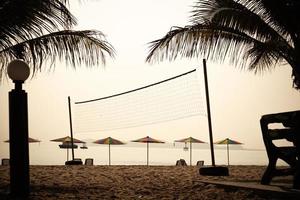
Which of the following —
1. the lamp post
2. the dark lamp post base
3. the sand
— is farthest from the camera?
the dark lamp post base

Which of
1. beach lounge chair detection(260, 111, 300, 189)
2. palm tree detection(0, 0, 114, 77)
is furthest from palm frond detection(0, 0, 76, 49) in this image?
beach lounge chair detection(260, 111, 300, 189)

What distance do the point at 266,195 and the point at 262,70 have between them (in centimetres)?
487

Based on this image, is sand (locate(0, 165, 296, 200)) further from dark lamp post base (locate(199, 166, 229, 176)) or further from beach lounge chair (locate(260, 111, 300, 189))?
dark lamp post base (locate(199, 166, 229, 176))

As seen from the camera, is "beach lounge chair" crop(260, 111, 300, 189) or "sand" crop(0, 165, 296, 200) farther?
"sand" crop(0, 165, 296, 200)

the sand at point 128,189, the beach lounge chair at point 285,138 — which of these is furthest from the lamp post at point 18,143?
the beach lounge chair at point 285,138

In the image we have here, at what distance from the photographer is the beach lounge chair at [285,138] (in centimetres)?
415

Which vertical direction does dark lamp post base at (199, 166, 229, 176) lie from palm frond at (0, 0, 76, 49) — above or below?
below

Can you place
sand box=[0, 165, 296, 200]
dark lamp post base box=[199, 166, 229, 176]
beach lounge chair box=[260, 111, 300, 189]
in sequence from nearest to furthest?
1. beach lounge chair box=[260, 111, 300, 189]
2. sand box=[0, 165, 296, 200]
3. dark lamp post base box=[199, 166, 229, 176]

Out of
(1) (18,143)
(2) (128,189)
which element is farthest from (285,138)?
(1) (18,143)

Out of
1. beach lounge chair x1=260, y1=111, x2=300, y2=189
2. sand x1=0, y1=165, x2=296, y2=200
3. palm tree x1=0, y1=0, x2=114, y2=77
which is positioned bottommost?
sand x1=0, y1=165, x2=296, y2=200

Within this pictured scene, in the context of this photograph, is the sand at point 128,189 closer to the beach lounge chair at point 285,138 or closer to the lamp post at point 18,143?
the lamp post at point 18,143

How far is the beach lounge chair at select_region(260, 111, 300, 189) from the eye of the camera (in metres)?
4.15

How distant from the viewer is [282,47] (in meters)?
6.36

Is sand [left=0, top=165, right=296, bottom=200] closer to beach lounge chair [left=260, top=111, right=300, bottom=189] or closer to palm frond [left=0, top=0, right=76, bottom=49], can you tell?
beach lounge chair [left=260, top=111, right=300, bottom=189]
